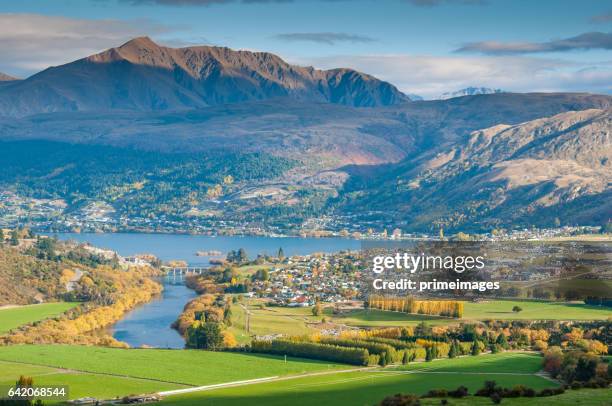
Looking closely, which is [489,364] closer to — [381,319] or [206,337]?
[381,319]

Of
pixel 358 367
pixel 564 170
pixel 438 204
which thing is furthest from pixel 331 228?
pixel 358 367

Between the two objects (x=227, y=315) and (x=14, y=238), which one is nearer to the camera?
(x=227, y=315)

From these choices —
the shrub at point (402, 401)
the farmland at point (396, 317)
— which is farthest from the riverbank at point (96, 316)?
the shrub at point (402, 401)

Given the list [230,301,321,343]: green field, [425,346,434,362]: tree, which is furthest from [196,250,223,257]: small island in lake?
[425,346,434,362]: tree

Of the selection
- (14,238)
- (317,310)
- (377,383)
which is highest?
(14,238)

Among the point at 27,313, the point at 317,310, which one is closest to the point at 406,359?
the point at 317,310

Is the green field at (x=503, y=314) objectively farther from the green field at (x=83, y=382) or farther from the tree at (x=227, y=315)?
the green field at (x=83, y=382)
